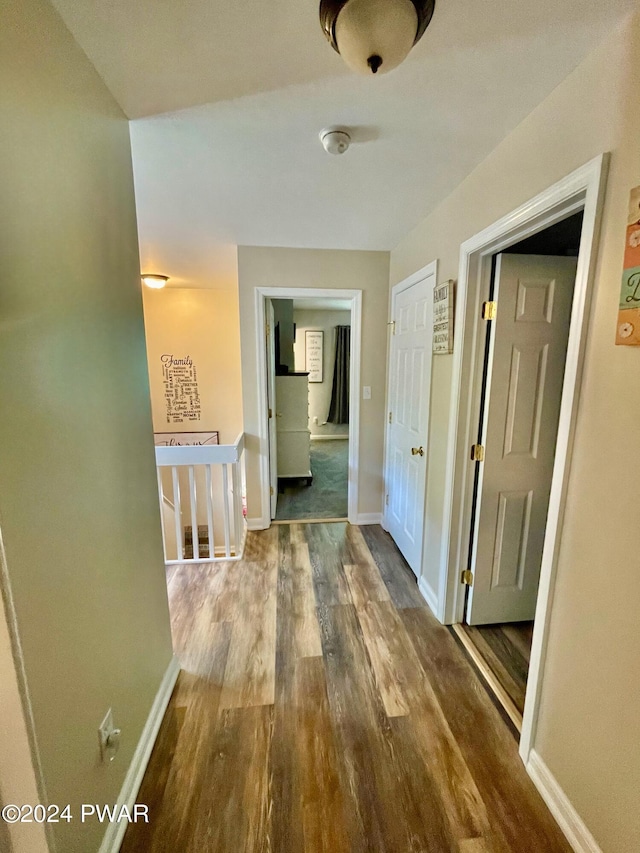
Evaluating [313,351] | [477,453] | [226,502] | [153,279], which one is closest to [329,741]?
[477,453]

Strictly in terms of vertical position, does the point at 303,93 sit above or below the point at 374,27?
above

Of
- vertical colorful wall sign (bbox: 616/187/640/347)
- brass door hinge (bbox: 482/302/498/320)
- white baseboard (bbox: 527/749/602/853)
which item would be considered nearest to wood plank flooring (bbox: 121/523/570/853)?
white baseboard (bbox: 527/749/602/853)

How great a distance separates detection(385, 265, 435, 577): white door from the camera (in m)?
2.14

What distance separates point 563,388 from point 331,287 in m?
2.05

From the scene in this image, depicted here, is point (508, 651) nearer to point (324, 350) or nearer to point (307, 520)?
point (307, 520)

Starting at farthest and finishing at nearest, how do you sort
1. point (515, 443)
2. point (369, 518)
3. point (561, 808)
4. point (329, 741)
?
1. point (369, 518)
2. point (515, 443)
3. point (329, 741)
4. point (561, 808)

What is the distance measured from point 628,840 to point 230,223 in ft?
9.95

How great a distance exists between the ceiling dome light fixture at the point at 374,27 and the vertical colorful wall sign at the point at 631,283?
0.65 meters

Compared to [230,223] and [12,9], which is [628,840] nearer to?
[12,9]

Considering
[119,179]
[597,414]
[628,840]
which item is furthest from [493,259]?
[628,840]

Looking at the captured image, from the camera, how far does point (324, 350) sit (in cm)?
640

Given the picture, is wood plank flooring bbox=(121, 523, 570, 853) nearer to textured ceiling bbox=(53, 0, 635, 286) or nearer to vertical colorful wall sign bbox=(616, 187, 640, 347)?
vertical colorful wall sign bbox=(616, 187, 640, 347)

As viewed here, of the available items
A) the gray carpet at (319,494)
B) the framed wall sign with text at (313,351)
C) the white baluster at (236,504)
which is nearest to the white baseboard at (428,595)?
the gray carpet at (319,494)

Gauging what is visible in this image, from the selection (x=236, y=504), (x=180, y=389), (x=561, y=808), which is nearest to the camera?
(x=561, y=808)
